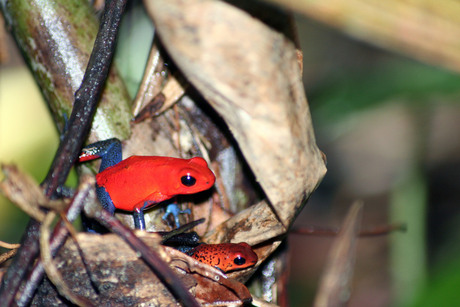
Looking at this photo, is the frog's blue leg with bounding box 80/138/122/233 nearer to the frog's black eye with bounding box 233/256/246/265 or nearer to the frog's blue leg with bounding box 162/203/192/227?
the frog's blue leg with bounding box 162/203/192/227

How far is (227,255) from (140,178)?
880mm

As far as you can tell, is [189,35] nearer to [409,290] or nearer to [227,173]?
[227,173]

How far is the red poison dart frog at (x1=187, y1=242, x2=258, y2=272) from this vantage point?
2.33 meters

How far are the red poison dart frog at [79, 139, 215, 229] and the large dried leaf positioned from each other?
2.74 feet

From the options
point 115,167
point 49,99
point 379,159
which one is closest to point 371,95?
point 115,167

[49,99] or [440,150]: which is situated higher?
[49,99]

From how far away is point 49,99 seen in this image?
2.41 metres

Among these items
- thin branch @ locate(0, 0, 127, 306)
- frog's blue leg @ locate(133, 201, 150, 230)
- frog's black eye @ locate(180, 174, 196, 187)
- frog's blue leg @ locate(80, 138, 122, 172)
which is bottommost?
frog's blue leg @ locate(133, 201, 150, 230)

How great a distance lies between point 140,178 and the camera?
314 cm

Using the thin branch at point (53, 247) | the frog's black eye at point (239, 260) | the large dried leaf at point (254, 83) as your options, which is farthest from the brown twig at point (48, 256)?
the frog's black eye at point (239, 260)

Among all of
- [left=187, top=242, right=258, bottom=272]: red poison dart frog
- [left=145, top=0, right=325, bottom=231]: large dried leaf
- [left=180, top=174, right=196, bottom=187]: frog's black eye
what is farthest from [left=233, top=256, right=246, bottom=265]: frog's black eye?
[left=145, top=0, right=325, bottom=231]: large dried leaf

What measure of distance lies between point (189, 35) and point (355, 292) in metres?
4.99

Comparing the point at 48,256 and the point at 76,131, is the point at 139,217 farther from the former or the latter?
the point at 48,256

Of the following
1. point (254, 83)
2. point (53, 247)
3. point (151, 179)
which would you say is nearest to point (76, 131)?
point (53, 247)
